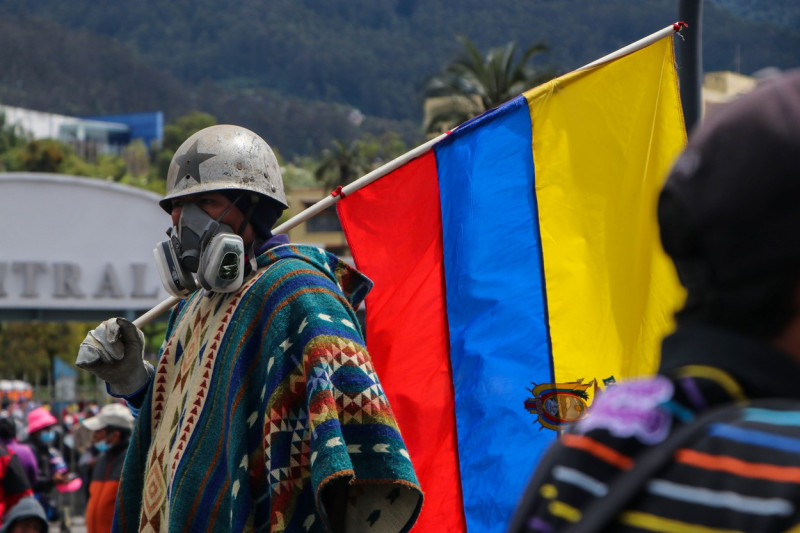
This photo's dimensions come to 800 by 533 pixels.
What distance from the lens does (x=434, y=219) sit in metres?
5.33

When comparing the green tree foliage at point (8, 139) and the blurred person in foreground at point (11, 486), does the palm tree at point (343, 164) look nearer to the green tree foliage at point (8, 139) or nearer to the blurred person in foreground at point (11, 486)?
the blurred person in foreground at point (11, 486)

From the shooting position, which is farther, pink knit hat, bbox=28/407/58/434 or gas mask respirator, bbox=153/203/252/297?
pink knit hat, bbox=28/407/58/434

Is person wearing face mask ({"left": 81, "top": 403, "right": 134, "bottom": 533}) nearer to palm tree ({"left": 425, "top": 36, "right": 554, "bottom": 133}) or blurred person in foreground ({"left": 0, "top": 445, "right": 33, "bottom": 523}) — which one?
blurred person in foreground ({"left": 0, "top": 445, "right": 33, "bottom": 523})

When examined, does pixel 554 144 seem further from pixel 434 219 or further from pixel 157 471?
pixel 157 471

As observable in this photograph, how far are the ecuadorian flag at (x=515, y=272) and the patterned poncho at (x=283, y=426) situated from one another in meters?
0.92

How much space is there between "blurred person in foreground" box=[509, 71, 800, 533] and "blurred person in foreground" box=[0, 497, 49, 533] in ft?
23.4

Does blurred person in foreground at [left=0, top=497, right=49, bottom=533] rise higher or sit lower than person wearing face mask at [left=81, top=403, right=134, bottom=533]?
lower

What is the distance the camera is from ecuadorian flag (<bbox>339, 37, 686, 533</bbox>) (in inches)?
190

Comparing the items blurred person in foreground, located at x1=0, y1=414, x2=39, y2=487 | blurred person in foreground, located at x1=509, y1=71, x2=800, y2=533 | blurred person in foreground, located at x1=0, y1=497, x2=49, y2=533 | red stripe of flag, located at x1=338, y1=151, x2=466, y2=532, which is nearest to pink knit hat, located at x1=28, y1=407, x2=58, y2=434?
blurred person in foreground, located at x1=0, y1=414, x2=39, y2=487

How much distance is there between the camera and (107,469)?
9.30m

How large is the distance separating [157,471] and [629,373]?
1.66 metres

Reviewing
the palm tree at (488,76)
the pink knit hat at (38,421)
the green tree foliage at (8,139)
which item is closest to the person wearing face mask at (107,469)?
the pink knit hat at (38,421)

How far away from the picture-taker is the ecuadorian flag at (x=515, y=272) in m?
4.82

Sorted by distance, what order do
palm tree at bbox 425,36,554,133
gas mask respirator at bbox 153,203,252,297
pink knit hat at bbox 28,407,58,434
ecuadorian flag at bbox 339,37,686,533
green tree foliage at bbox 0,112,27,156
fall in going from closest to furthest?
1. gas mask respirator at bbox 153,203,252,297
2. ecuadorian flag at bbox 339,37,686,533
3. pink knit hat at bbox 28,407,58,434
4. palm tree at bbox 425,36,554,133
5. green tree foliage at bbox 0,112,27,156
